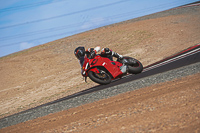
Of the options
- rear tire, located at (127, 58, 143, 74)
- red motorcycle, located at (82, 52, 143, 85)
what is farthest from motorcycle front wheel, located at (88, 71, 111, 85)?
rear tire, located at (127, 58, 143, 74)

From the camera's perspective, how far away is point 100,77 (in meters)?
9.27

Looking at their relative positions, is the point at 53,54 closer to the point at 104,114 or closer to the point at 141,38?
the point at 141,38

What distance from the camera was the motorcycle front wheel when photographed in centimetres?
905

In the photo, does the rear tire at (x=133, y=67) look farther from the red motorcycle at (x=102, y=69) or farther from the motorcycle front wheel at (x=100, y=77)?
the motorcycle front wheel at (x=100, y=77)

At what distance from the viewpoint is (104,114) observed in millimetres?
6328

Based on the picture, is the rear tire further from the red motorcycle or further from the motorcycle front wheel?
the motorcycle front wheel

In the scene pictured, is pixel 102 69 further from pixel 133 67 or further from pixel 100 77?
pixel 133 67

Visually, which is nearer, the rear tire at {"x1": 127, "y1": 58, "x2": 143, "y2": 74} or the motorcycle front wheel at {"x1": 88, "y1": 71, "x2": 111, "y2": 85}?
the motorcycle front wheel at {"x1": 88, "y1": 71, "x2": 111, "y2": 85}

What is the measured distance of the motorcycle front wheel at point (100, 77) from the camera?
9.05m

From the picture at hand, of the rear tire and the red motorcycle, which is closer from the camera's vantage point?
the red motorcycle

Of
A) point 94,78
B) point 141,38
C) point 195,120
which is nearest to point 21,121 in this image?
point 94,78

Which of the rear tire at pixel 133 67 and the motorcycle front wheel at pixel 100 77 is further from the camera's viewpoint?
the rear tire at pixel 133 67

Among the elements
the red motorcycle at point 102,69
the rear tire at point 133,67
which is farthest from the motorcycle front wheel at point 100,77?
the rear tire at point 133,67

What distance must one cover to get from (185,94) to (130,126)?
2.10m
